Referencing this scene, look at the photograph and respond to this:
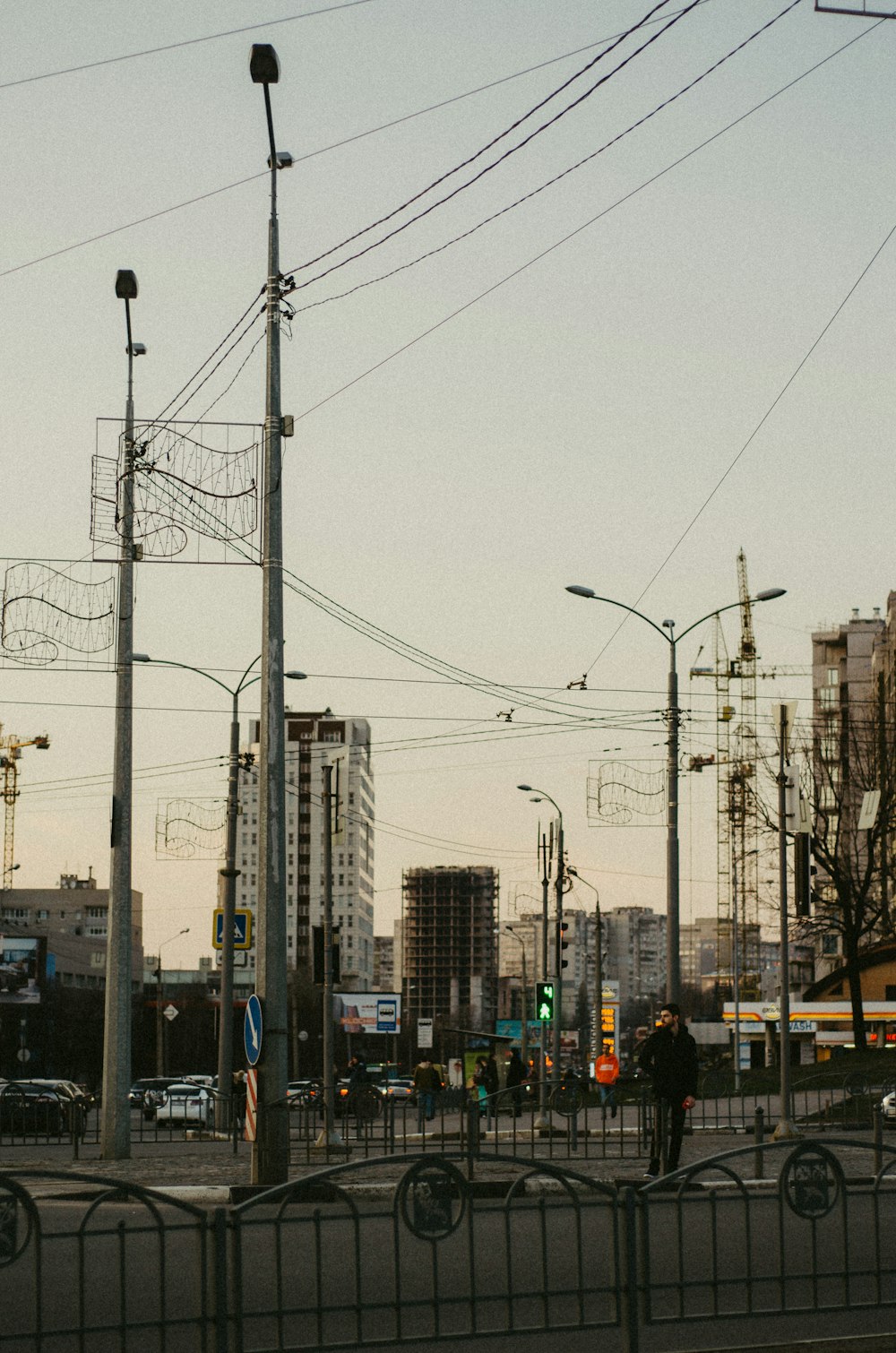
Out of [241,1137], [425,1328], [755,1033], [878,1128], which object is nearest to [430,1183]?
[425,1328]

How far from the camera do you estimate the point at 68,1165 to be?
68.5 feet

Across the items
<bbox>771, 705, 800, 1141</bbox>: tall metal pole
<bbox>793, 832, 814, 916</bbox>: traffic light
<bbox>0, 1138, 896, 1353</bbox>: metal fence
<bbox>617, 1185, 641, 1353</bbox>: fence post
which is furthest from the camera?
<bbox>793, 832, 814, 916</bbox>: traffic light

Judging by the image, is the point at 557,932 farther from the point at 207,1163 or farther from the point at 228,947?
the point at 207,1163

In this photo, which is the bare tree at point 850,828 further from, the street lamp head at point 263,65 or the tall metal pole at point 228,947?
the street lamp head at point 263,65

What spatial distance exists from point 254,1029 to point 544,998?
726 inches

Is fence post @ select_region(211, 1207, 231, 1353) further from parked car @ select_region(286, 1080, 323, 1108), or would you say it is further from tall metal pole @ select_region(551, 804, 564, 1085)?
tall metal pole @ select_region(551, 804, 564, 1085)

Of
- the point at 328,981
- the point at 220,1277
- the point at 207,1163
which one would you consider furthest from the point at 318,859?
the point at 220,1277

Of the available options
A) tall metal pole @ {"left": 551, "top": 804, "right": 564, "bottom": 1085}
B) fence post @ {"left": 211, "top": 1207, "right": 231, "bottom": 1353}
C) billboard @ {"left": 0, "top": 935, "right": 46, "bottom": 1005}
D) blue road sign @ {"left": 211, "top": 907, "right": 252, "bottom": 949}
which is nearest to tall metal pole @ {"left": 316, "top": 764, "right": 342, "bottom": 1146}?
blue road sign @ {"left": 211, "top": 907, "right": 252, "bottom": 949}

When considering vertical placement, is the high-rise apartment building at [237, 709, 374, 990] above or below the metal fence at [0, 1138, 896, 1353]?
above

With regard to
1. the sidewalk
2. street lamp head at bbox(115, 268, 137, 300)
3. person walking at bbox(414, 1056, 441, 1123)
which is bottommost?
person walking at bbox(414, 1056, 441, 1123)

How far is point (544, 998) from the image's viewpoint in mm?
33875

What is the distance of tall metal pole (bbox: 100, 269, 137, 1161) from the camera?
21.3 m

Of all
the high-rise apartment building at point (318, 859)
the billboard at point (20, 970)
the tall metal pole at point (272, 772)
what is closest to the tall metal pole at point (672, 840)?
the tall metal pole at point (272, 772)

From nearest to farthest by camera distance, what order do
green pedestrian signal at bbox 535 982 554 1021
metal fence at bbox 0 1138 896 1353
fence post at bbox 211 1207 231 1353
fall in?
fence post at bbox 211 1207 231 1353
metal fence at bbox 0 1138 896 1353
green pedestrian signal at bbox 535 982 554 1021
